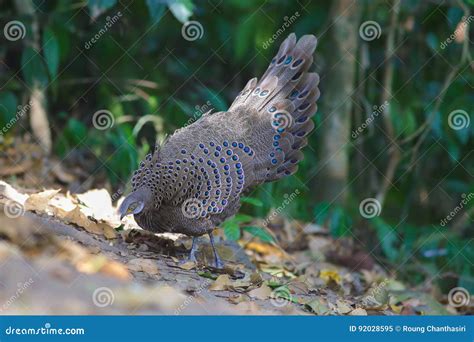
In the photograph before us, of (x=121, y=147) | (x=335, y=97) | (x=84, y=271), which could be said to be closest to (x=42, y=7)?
(x=121, y=147)

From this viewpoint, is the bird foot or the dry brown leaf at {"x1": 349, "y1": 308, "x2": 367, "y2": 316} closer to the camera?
the dry brown leaf at {"x1": 349, "y1": 308, "x2": 367, "y2": 316}

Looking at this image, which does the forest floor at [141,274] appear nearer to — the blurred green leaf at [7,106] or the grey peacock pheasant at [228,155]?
the grey peacock pheasant at [228,155]

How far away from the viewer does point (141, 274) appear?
4.80 metres

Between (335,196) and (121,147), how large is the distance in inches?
89.5
